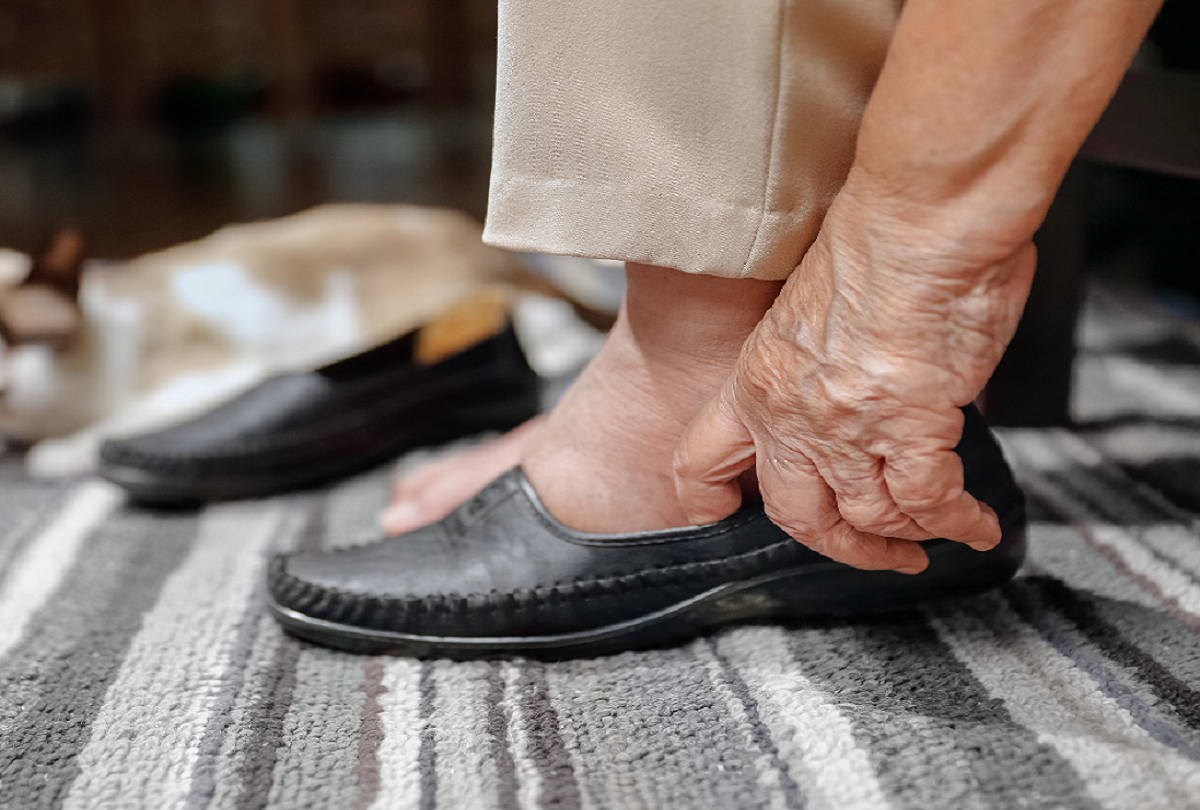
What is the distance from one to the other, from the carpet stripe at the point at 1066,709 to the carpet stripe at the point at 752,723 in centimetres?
12

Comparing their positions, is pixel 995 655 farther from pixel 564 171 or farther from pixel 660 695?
pixel 564 171

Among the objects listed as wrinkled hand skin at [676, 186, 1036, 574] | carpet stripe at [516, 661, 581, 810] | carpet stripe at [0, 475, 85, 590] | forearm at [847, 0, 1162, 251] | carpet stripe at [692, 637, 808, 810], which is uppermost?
forearm at [847, 0, 1162, 251]

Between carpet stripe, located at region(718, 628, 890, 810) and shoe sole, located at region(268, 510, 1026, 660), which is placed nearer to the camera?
carpet stripe, located at region(718, 628, 890, 810)

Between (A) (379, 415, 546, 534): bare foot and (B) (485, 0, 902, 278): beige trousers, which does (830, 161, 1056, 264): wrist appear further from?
(A) (379, 415, 546, 534): bare foot

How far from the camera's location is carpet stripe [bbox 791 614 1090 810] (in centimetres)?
36

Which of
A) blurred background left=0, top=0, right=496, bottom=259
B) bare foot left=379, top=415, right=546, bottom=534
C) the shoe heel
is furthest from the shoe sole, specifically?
blurred background left=0, top=0, right=496, bottom=259

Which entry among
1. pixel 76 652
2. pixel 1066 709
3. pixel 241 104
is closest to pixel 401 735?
pixel 76 652

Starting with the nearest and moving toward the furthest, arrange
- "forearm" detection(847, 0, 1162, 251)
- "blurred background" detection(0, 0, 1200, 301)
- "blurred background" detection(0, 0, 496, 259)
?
"forearm" detection(847, 0, 1162, 251)
"blurred background" detection(0, 0, 1200, 301)
"blurred background" detection(0, 0, 496, 259)

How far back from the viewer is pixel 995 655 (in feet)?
1.56

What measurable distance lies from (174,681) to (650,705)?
0.27m

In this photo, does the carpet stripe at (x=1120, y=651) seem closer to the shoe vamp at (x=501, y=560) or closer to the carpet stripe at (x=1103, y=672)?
the carpet stripe at (x=1103, y=672)

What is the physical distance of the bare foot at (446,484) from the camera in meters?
0.65

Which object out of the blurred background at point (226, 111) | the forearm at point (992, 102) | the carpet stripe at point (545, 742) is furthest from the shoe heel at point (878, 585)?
the blurred background at point (226, 111)

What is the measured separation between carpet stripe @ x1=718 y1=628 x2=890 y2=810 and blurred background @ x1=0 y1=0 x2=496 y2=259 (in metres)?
1.85
